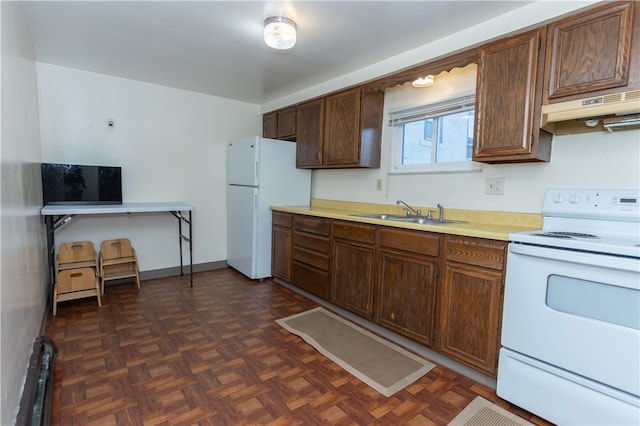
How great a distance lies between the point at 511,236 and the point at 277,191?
253 centimetres

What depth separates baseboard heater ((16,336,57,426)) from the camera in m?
1.34

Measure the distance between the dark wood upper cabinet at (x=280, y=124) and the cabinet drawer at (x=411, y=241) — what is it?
6.51 ft

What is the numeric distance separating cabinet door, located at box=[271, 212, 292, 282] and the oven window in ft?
7.71

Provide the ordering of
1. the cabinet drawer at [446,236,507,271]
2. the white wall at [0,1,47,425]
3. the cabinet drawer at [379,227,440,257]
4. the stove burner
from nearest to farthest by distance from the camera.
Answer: the white wall at [0,1,47,425]
the stove burner
the cabinet drawer at [446,236,507,271]
the cabinet drawer at [379,227,440,257]

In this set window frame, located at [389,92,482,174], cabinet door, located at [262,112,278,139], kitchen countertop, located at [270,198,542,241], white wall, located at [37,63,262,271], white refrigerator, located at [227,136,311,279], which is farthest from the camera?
cabinet door, located at [262,112,278,139]

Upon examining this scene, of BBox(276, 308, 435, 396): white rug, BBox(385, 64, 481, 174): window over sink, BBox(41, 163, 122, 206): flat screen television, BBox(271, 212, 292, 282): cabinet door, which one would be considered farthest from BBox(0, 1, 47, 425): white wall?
BBox(385, 64, 481, 174): window over sink

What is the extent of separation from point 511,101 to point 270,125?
2978mm

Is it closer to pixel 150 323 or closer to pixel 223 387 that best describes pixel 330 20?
pixel 223 387

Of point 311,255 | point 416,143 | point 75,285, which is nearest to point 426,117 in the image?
point 416,143

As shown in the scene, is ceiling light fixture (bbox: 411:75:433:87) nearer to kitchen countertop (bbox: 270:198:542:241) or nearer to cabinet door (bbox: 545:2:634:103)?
cabinet door (bbox: 545:2:634:103)

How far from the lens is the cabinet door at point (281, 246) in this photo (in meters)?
3.40

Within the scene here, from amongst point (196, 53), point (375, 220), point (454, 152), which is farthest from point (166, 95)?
point (454, 152)

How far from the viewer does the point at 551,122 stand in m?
1.81

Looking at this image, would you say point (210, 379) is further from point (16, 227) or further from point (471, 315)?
point (471, 315)
